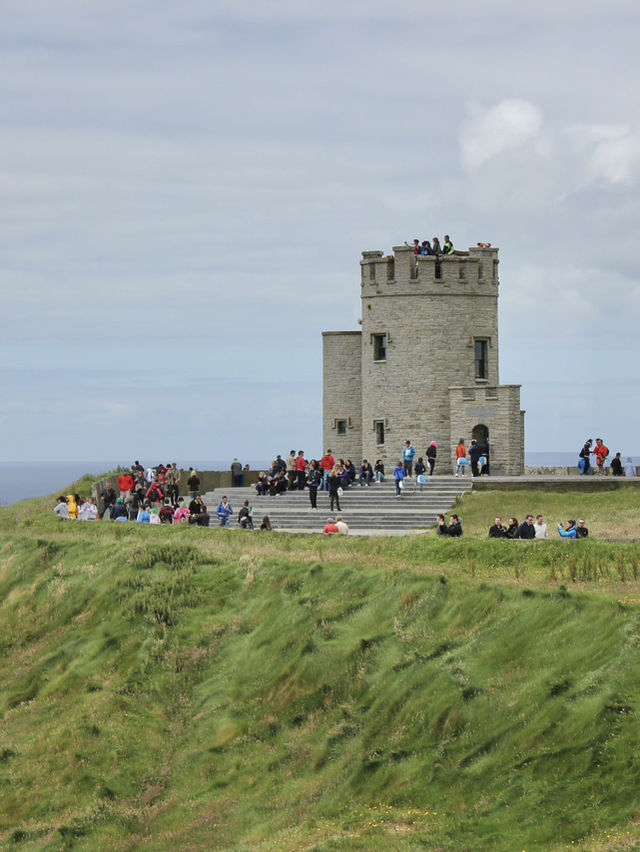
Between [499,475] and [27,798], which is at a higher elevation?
[499,475]

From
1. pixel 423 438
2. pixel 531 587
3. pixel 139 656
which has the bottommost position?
pixel 139 656

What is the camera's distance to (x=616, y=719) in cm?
1580

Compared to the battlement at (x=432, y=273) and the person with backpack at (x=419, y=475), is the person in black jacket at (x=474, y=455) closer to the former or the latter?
the person with backpack at (x=419, y=475)

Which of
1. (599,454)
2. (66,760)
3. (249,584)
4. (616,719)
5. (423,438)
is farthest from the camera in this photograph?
(423,438)

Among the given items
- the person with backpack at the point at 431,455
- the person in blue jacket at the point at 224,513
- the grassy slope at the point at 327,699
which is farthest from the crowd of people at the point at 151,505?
the person with backpack at the point at 431,455

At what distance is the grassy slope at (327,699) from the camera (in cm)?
1577

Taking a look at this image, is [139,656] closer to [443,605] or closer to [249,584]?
[249,584]

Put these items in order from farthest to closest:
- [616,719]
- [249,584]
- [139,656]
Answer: [249,584] < [139,656] < [616,719]

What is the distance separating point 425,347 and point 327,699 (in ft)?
106

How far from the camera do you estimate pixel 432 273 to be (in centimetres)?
5169

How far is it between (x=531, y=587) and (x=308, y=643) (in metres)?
3.98

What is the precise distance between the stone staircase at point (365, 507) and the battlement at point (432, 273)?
8.84 metres

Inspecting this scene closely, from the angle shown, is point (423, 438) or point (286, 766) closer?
point (286, 766)

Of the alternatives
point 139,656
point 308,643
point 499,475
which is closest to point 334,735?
point 308,643
